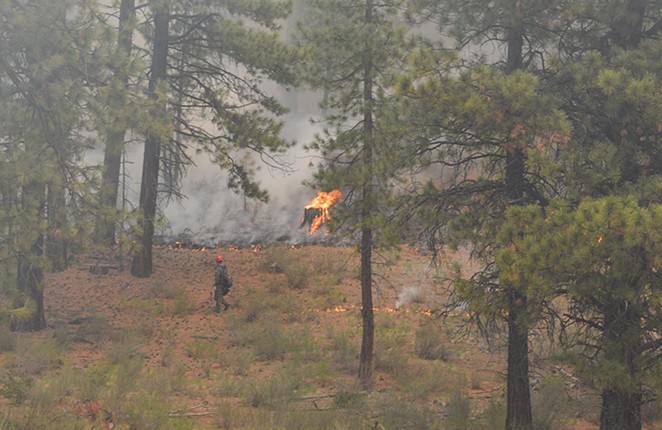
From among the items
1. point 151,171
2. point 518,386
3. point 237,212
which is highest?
point 151,171

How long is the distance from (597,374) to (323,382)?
5.65 meters

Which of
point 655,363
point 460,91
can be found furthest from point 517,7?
point 655,363

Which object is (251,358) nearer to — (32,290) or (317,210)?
(32,290)

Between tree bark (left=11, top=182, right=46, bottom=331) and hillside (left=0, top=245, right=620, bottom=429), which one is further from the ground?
tree bark (left=11, top=182, right=46, bottom=331)

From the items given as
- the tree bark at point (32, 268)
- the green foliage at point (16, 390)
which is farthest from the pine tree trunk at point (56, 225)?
the green foliage at point (16, 390)

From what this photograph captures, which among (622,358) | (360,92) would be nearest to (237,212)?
(360,92)

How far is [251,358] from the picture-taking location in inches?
452

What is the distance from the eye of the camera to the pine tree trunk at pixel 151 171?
15633mm

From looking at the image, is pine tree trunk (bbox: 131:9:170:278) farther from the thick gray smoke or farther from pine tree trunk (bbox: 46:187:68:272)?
the thick gray smoke

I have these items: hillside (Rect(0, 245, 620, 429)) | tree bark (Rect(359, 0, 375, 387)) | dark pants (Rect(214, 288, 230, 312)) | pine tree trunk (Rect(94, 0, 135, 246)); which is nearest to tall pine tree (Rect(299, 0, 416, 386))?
tree bark (Rect(359, 0, 375, 387))

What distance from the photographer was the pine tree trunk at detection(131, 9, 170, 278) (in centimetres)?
1563

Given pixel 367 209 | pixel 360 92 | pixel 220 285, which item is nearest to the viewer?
pixel 367 209

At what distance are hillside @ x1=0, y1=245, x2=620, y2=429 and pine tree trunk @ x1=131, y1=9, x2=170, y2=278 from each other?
0.55 meters

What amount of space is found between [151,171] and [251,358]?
6.77 meters
